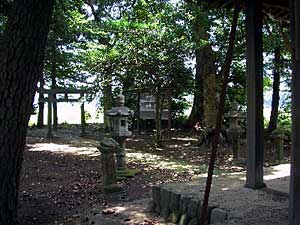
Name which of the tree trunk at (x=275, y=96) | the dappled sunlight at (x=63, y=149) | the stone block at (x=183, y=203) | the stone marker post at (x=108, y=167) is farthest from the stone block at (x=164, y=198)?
the tree trunk at (x=275, y=96)

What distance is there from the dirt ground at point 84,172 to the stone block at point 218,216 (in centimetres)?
211

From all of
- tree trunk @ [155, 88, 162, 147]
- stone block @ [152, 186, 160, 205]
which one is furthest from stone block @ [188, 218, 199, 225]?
tree trunk @ [155, 88, 162, 147]

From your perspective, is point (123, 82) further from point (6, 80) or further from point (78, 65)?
point (6, 80)

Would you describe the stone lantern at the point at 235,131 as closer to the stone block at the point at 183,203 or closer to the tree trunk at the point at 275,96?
the tree trunk at the point at 275,96

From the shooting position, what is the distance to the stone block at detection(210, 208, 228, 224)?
157 inches

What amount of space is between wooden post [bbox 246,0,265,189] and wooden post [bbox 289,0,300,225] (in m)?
1.82

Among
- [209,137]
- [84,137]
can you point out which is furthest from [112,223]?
[84,137]

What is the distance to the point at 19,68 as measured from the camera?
160 inches

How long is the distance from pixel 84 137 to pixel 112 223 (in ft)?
34.9

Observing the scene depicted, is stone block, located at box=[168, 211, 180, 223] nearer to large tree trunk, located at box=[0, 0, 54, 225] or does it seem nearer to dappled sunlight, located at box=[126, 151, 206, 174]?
large tree trunk, located at box=[0, 0, 54, 225]

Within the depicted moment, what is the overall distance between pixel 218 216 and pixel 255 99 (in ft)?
5.65

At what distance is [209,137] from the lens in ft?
39.2

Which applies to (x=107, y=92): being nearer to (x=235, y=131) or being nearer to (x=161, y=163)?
(x=161, y=163)

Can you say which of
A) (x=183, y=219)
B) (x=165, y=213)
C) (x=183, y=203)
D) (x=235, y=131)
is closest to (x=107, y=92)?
(x=235, y=131)
